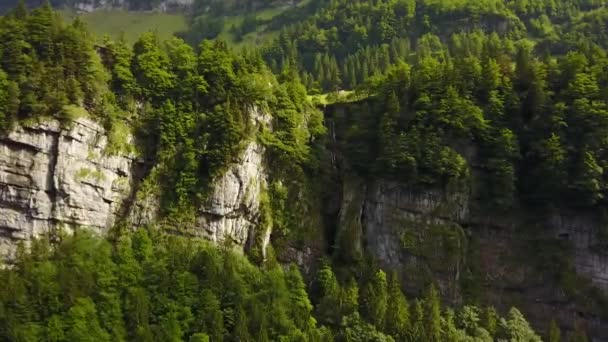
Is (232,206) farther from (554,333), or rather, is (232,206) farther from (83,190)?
(554,333)

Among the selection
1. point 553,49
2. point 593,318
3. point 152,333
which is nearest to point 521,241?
point 593,318

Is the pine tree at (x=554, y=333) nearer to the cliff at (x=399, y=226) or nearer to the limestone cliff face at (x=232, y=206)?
the cliff at (x=399, y=226)

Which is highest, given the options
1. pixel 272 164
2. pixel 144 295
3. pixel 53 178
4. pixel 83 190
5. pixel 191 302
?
pixel 272 164

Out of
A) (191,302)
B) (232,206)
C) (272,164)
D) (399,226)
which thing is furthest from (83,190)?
(399,226)

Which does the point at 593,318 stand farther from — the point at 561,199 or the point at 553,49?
the point at 553,49

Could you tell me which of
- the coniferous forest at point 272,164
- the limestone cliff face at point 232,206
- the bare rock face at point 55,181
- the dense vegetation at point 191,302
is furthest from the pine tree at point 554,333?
the bare rock face at point 55,181

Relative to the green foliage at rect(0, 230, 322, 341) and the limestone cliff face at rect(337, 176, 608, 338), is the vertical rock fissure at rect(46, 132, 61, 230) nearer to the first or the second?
the green foliage at rect(0, 230, 322, 341)

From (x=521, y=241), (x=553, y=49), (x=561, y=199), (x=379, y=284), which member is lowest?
(x=379, y=284)
